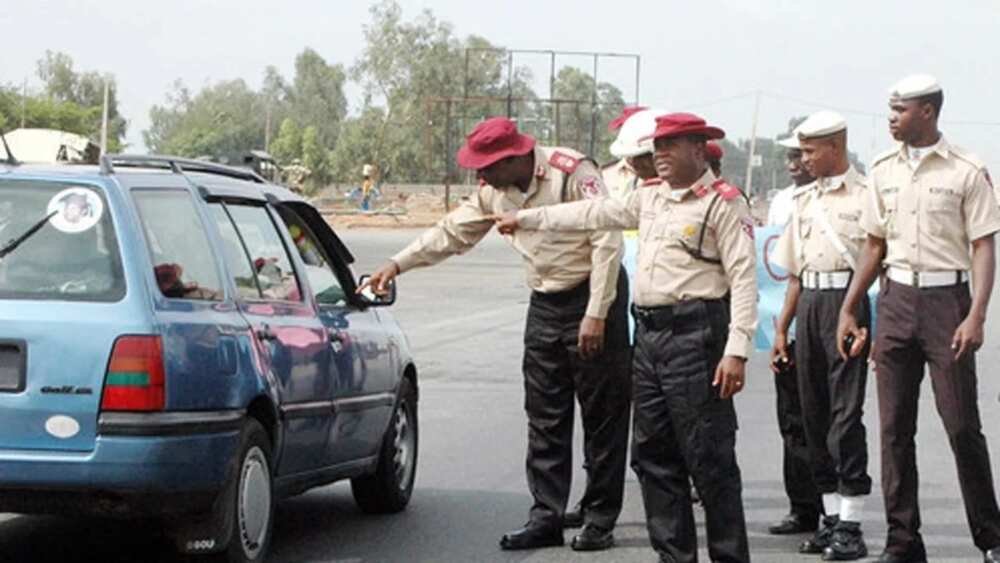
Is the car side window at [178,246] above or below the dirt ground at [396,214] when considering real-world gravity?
above

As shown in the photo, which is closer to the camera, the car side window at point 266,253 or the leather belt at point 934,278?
the leather belt at point 934,278

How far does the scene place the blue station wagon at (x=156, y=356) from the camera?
6.82m

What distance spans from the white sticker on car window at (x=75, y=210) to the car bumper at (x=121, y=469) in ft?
2.58

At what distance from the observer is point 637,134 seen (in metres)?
8.99

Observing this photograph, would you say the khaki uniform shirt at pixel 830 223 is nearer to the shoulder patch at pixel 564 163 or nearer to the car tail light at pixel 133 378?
the shoulder patch at pixel 564 163

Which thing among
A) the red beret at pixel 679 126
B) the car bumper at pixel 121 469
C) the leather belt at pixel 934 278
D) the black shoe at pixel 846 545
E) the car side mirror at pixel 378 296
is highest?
the red beret at pixel 679 126

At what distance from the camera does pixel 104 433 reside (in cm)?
681

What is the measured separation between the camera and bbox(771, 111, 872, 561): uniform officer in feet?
27.9

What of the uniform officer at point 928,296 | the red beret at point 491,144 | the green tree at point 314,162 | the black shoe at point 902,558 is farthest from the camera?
the green tree at point 314,162

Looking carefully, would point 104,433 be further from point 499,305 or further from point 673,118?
point 499,305

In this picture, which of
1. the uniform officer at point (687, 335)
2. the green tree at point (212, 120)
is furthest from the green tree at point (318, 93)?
the uniform officer at point (687, 335)

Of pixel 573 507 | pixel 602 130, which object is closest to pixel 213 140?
pixel 602 130

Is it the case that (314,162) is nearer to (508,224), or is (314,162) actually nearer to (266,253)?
(266,253)

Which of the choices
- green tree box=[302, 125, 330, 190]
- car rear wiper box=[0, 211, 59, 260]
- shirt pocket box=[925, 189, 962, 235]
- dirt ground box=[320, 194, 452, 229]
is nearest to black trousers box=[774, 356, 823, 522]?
shirt pocket box=[925, 189, 962, 235]
